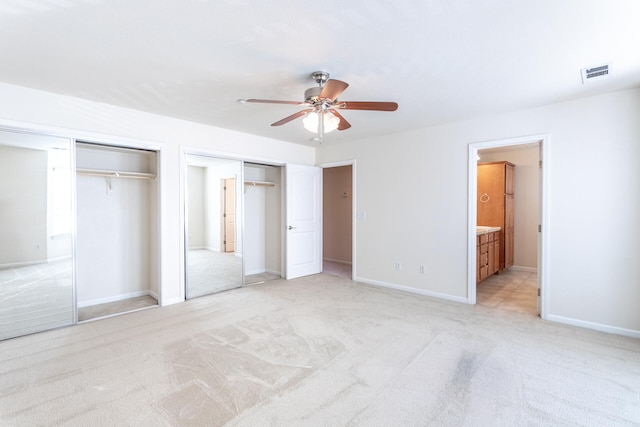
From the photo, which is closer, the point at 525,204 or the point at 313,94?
the point at 313,94

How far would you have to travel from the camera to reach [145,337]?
3.03 meters

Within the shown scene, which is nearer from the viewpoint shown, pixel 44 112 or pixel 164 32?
pixel 164 32

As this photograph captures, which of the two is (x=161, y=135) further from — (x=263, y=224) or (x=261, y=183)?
(x=263, y=224)

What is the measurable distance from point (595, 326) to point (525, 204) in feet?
11.3

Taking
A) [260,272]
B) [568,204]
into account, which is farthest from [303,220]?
[568,204]

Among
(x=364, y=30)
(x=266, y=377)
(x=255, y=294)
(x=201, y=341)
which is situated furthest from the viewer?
(x=255, y=294)

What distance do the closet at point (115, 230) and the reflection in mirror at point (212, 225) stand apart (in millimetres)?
454

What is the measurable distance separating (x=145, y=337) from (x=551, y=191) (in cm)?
463

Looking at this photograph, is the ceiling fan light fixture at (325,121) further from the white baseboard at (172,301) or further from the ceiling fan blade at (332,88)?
the white baseboard at (172,301)

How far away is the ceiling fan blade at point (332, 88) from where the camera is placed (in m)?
2.17

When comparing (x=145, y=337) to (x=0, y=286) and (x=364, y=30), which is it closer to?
(x=0, y=286)

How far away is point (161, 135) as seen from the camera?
396 centimetres

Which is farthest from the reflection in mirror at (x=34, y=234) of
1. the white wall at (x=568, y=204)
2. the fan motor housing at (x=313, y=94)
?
the white wall at (x=568, y=204)

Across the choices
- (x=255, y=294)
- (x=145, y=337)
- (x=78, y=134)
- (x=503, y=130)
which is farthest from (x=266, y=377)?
(x=503, y=130)
